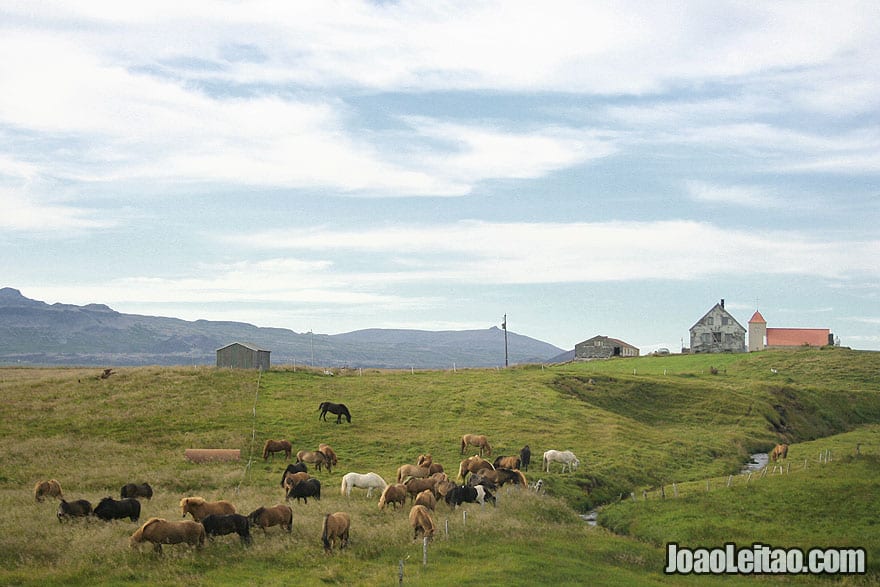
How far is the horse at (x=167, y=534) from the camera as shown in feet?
83.6

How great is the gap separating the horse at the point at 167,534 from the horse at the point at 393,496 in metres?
8.79

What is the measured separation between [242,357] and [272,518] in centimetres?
5040

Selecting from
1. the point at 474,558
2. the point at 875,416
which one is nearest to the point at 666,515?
the point at 474,558

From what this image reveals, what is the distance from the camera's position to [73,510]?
3008 centimetres

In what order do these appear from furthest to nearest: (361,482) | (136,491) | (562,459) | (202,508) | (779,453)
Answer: (779,453), (562,459), (361,482), (136,491), (202,508)

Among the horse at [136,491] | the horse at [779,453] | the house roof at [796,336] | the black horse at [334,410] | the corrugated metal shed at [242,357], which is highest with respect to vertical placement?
the house roof at [796,336]

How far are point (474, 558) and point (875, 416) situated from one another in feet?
243

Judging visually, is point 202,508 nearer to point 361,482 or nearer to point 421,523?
point 421,523

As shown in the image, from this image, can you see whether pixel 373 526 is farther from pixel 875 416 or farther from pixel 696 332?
pixel 696 332

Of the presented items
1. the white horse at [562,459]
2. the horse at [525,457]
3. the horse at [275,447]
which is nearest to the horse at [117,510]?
the horse at [275,447]

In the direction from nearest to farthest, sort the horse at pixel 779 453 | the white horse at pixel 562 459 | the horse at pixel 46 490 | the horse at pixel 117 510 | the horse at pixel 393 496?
the horse at pixel 117 510, the horse at pixel 393 496, the horse at pixel 46 490, the white horse at pixel 562 459, the horse at pixel 779 453

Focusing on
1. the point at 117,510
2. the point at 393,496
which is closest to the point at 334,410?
the point at 393,496

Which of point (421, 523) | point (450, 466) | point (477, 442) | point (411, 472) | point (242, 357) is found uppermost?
point (242, 357)

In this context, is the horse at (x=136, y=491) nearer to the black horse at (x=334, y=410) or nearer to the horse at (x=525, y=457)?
the horse at (x=525, y=457)
